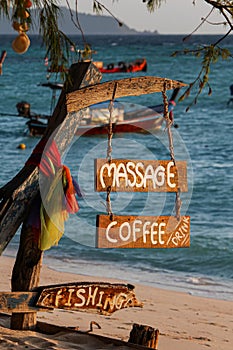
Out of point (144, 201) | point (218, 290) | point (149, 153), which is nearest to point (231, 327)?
point (218, 290)

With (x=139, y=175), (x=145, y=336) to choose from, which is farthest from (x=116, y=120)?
(x=139, y=175)

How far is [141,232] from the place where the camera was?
5145 mm

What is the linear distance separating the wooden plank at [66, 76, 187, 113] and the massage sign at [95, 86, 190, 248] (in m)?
0.34

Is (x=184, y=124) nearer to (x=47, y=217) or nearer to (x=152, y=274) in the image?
(x=152, y=274)

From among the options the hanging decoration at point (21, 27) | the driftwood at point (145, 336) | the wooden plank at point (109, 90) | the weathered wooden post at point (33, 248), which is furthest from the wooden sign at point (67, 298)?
the hanging decoration at point (21, 27)

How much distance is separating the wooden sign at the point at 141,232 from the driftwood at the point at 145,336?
0.88 meters

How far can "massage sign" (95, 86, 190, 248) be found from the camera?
16.5 ft

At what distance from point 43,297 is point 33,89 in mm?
42884

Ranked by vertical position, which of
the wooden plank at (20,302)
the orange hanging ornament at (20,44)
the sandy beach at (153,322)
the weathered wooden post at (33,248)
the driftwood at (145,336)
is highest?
the orange hanging ornament at (20,44)

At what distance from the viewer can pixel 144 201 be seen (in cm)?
1653

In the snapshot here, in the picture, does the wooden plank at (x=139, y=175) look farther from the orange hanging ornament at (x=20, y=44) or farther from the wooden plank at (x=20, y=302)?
the wooden plank at (x=20, y=302)

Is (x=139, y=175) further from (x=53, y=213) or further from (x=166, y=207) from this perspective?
(x=166, y=207)

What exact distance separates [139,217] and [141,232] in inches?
3.6

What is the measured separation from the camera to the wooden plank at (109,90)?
5.27 m
